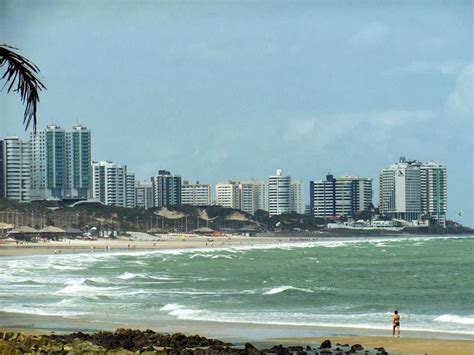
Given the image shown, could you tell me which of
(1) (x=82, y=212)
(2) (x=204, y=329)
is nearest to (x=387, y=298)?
(2) (x=204, y=329)

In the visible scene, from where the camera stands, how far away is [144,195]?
184 meters

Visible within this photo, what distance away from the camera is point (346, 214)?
199 metres

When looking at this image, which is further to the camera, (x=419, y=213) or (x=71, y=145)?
(x=419, y=213)

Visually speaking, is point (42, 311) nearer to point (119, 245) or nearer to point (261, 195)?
point (119, 245)

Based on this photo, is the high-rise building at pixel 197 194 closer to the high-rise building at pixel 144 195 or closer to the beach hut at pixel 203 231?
the high-rise building at pixel 144 195

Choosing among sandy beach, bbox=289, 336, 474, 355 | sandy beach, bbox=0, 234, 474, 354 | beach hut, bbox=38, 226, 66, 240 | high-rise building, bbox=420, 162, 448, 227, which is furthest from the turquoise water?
high-rise building, bbox=420, 162, 448, 227

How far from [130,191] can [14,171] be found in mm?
41063

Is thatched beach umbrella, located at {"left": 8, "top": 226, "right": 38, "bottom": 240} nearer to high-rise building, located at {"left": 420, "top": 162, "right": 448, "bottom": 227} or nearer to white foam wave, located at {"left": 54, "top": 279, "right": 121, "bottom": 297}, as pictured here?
A: white foam wave, located at {"left": 54, "top": 279, "right": 121, "bottom": 297}

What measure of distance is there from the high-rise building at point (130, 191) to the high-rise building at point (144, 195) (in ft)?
11.8

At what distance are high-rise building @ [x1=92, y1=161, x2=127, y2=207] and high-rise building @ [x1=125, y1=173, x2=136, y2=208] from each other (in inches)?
105

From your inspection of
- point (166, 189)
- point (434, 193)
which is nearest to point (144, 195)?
point (166, 189)

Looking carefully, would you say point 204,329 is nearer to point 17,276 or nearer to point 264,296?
point 264,296

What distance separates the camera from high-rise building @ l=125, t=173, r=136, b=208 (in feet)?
575

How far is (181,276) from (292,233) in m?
120
